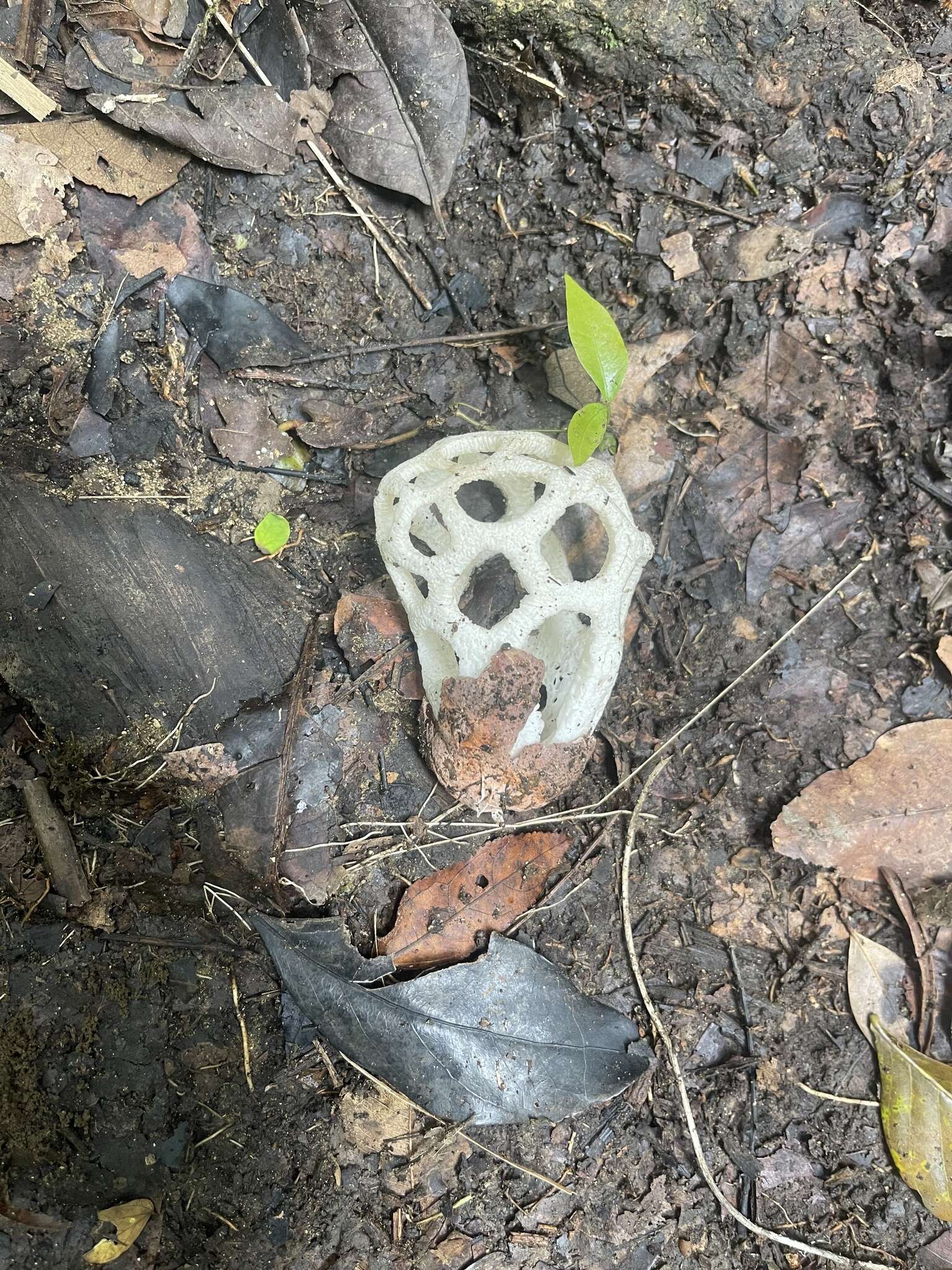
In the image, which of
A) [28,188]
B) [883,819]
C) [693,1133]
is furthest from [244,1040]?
[28,188]

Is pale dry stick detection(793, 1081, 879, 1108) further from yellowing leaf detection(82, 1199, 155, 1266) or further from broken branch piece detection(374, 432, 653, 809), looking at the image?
yellowing leaf detection(82, 1199, 155, 1266)

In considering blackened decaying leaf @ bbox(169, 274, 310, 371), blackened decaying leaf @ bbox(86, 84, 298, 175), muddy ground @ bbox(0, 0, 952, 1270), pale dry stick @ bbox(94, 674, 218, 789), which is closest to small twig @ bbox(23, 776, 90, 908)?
muddy ground @ bbox(0, 0, 952, 1270)

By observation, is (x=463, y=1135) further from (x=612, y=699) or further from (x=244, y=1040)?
(x=612, y=699)

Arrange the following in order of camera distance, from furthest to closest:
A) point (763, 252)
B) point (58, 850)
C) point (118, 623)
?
point (763, 252)
point (58, 850)
point (118, 623)

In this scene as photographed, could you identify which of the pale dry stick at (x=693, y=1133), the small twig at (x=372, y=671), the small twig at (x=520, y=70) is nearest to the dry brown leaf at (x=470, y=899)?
the pale dry stick at (x=693, y=1133)

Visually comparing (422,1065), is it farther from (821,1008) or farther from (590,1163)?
(821,1008)
